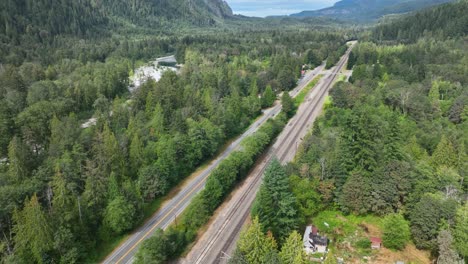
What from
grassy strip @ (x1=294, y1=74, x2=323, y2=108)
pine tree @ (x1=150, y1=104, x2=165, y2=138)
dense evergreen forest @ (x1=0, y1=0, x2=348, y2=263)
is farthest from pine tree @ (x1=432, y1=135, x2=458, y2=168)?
grassy strip @ (x1=294, y1=74, x2=323, y2=108)

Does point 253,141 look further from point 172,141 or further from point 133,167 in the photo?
point 133,167

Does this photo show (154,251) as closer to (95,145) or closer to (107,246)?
(107,246)

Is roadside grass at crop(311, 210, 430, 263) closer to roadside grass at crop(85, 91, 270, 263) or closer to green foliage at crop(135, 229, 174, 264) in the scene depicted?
green foliage at crop(135, 229, 174, 264)

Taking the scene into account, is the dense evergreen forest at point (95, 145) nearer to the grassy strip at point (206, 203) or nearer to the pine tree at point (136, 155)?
the pine tree at point (136, 155)

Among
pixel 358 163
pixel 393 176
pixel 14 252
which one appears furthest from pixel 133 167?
pixel 393 176

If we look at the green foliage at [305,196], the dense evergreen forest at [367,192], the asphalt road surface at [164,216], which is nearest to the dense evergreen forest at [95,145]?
the asphalt road surface at [164,216]

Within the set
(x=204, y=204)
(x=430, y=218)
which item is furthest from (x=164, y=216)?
(x=430, y=218)
